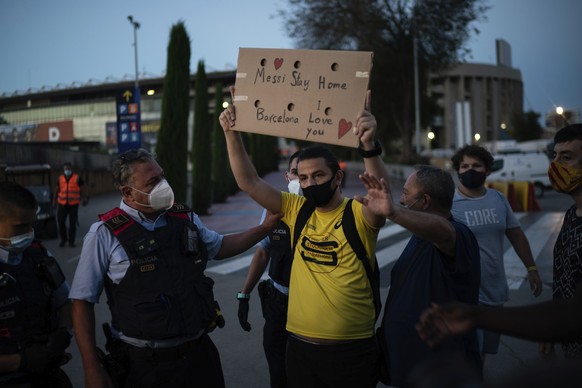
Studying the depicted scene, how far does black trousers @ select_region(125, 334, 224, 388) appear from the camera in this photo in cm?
260

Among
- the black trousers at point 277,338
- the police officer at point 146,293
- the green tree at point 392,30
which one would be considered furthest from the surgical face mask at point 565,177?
the green tree at point 392,30

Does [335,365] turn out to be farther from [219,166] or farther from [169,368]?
[219,166]

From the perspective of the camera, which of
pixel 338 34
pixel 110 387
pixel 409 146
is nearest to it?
pixel 110 387

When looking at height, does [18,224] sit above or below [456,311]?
above

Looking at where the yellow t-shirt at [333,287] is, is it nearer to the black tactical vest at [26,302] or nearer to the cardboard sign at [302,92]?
the cardboard sign at [302,92]

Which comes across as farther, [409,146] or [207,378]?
[409,146]

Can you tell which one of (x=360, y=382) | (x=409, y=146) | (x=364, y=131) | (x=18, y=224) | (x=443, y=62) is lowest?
(x=360, y=382)

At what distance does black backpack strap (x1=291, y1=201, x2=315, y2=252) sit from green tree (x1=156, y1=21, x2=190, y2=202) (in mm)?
13039

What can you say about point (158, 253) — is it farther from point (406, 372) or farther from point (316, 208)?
point (406, 372)

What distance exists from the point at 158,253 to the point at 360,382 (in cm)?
128

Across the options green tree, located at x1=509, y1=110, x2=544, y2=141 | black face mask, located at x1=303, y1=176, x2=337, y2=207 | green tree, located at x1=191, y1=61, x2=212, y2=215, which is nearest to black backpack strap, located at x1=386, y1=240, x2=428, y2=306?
black face mask, located at x1=303, y1=176, x2=337, y2=207

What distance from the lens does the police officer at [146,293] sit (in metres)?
2.56

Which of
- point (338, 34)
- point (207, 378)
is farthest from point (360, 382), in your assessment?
point (338, 34)

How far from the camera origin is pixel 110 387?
2480mm
